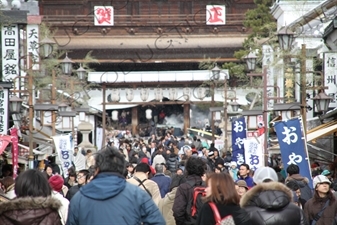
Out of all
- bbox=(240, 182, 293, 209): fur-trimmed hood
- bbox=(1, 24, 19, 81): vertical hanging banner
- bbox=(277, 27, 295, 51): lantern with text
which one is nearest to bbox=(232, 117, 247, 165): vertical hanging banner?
bbox=(277, 27, 295, 51): lantern with text

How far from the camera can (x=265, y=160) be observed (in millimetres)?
23312

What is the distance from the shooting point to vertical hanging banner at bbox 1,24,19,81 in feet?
73.6

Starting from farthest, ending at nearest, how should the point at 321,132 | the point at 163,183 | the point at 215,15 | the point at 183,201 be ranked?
the point at 215,15 < the point at 321,132 < the point at 163,183 < the point at 183,201

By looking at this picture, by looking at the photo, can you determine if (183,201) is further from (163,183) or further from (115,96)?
(115,96)

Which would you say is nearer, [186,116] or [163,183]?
[163,183]

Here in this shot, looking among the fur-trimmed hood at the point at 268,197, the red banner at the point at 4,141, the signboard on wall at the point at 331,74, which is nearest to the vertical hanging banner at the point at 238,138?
the signboard on wall at the point at 331,74

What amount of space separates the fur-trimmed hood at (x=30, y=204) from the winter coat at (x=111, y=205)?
16cm

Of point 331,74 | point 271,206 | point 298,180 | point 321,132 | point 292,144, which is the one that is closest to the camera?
point 271,206

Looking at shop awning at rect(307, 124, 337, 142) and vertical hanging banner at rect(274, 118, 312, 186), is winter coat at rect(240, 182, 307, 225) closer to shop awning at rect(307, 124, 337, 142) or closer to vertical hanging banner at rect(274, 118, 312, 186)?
vertical hanging banner at rect(274, 118, 312, 186)

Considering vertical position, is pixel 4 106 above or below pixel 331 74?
below

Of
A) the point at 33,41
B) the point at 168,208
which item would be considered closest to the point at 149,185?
the point at 168,208

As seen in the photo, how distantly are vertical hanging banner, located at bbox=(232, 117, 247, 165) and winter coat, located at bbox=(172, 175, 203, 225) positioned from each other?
13582 mm

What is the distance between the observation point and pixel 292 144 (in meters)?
16.1

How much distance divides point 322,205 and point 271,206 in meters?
2.93
